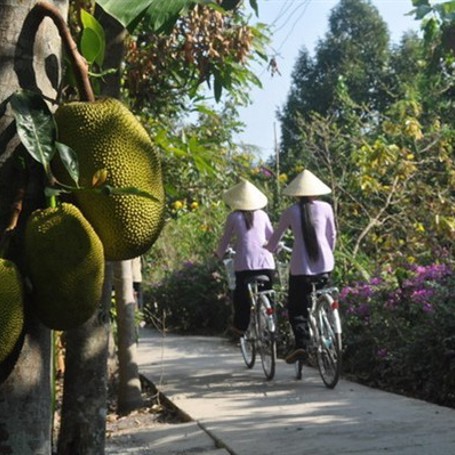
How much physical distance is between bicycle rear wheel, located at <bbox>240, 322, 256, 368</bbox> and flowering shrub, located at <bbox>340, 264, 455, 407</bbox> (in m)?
0.87

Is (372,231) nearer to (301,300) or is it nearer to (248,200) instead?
(248,200)

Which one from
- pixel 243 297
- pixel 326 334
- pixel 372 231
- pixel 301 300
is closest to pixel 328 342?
pixel 326 334

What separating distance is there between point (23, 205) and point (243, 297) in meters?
7.44

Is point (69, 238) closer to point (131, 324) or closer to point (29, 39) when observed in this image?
point (29, 39)

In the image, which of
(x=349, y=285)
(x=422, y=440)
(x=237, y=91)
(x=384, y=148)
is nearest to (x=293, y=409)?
(x=422, y=440)

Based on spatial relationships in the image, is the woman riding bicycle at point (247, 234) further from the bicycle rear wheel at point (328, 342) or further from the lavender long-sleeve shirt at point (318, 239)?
the bicycle rear wheel at point (328, 342)

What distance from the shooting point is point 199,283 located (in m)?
15.2

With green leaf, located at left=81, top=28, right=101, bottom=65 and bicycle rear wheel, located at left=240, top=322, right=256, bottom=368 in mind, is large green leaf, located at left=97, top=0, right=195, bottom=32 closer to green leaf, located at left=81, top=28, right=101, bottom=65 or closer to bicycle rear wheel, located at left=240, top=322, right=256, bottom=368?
green leaf, located at left=81, top=28, right=101, bottom=65

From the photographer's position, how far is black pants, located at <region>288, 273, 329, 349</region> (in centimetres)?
768

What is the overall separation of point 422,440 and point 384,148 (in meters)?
7.40

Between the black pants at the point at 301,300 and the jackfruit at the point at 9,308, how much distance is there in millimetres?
6280

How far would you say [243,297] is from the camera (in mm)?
8914

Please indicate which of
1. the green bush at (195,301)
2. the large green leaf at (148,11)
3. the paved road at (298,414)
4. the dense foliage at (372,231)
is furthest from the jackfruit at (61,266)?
the green bush at (195,301)

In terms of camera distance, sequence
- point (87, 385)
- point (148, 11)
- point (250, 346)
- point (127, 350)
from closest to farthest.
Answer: point (148, 11), point (87, 385), point (127, 350), point (250, 346)
